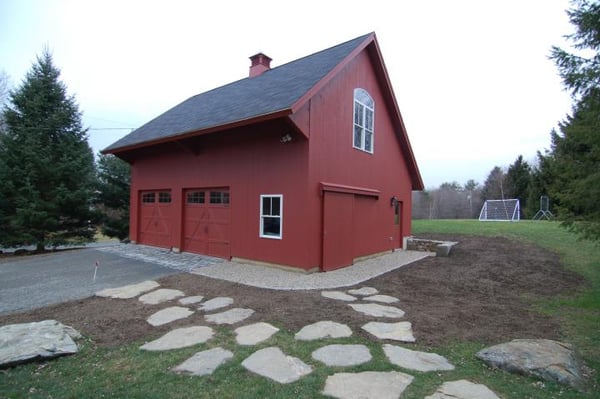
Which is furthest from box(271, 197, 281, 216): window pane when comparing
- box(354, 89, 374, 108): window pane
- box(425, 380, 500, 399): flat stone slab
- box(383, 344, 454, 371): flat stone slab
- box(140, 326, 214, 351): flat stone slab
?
box(425, 380, 500, 399): flat stone slab

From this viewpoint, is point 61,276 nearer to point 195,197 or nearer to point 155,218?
point 195,197

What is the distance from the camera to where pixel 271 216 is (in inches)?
335

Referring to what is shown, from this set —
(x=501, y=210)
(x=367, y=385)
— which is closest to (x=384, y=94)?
(x=367, y=385)

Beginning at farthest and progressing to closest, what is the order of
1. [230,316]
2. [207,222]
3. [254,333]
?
[207,222]
[230,316]
[254,333]

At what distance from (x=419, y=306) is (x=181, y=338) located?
12.5 feet

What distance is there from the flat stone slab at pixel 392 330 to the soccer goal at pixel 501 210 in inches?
949

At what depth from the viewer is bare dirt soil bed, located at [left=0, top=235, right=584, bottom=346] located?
4.38 metres

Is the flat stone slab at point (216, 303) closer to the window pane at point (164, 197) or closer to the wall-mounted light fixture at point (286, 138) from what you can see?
the wall-mounted light fixture at point (286, 138)

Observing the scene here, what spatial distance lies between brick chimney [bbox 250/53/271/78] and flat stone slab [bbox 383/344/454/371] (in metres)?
12.4

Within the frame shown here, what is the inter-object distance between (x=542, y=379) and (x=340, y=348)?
6.31ft

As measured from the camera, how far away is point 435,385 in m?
2.89

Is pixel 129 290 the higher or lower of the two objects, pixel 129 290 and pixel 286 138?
the lower

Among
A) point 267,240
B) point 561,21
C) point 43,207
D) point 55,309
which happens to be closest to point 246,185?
point 267,240

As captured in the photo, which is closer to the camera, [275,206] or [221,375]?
[221,375]
